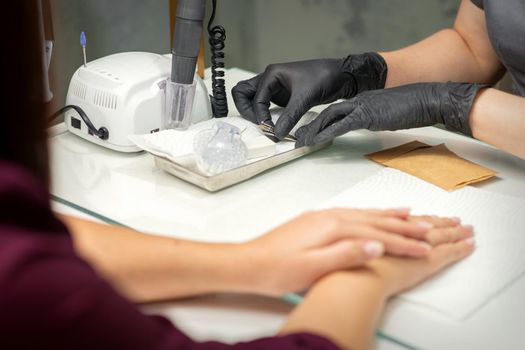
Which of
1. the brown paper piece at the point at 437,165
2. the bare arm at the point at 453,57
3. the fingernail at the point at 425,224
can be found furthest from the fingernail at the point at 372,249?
the bare arm at the point at 453,57

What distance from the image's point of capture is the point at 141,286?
896 mm

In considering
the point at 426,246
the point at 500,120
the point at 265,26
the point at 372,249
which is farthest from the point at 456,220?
the point at 265,26

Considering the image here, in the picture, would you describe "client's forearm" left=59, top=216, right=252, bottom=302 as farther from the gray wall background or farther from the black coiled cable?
the gray wall background

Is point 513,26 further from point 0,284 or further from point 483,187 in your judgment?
point 0,284

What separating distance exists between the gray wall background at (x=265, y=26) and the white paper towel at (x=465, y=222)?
1.27 m

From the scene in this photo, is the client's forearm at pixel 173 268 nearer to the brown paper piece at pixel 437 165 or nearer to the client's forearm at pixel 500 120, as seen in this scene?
the brown paper piece at pixel 437 165

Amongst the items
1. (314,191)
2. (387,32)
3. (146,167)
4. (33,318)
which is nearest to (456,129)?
(314,191)

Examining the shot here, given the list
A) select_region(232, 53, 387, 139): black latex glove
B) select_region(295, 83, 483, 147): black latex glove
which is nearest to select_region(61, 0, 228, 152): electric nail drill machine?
select_region(232, 53, 387, 139): black latex glove

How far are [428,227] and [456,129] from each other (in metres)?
0.49

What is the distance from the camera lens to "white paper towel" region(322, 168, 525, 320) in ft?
3.04

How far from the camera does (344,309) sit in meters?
0.82

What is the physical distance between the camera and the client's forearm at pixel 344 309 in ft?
2.56

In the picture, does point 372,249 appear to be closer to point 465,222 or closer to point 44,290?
point 465,222

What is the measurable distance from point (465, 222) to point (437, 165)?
0.21 m
